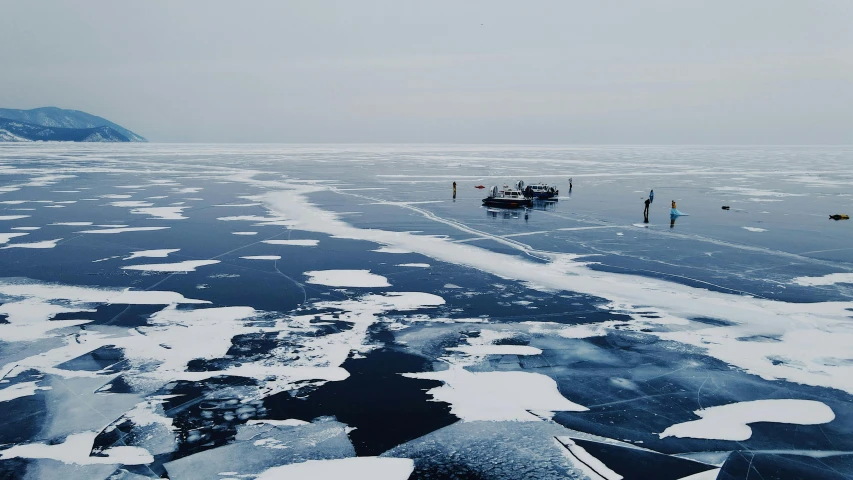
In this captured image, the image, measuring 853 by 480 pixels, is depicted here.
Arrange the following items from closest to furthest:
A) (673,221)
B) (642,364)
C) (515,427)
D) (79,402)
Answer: (515,427)
(79,402)
(642,364)
(673,221)

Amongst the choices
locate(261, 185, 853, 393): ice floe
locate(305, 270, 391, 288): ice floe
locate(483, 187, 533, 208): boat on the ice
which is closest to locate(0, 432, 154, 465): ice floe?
locate(305, 270, 391, 288): ice floe

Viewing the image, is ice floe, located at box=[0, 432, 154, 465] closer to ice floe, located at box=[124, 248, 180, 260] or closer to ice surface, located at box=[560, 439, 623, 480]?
ice surface, located at box=[560, 439, 623, 480]

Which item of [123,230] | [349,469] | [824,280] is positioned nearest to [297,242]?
[123,230]

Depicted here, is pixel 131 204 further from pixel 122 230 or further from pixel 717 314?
pixel 717 314

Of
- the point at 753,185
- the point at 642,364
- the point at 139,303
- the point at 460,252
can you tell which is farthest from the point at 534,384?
the point at 753,185

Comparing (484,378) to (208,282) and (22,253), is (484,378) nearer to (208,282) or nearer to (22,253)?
(208,282)

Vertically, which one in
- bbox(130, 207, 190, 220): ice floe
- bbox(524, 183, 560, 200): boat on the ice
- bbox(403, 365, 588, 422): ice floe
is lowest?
bbox(403, 365, 588, 422): ice floe

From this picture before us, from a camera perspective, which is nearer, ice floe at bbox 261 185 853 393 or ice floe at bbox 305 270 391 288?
ice floe at bbox 261 185 853 393
